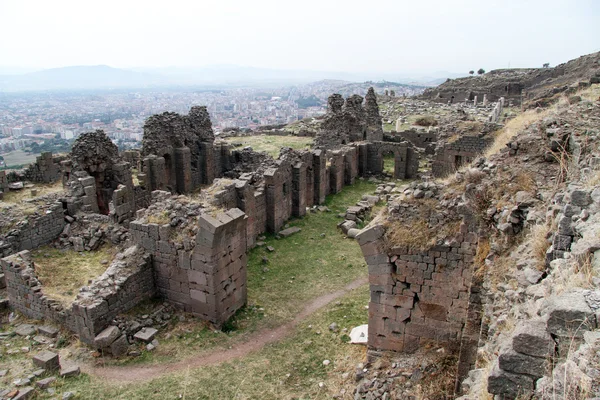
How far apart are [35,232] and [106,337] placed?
297 inches

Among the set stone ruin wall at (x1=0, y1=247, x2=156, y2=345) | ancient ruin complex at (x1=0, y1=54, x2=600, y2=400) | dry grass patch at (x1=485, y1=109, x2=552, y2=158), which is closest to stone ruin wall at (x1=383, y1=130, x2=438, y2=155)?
ancient ruin complex at (x1=0, y1=54, x2=600, y2=400)

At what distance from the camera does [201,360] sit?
10.9 m

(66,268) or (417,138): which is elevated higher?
(417,138)

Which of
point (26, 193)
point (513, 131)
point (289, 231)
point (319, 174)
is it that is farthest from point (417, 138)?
point (26, 193)

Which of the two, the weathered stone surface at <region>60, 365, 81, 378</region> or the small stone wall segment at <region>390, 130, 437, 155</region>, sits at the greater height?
the small stone wall segment at <region>390, 130, 437, 155</region>

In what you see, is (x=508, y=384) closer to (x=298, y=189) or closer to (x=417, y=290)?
(x=417, y=290)

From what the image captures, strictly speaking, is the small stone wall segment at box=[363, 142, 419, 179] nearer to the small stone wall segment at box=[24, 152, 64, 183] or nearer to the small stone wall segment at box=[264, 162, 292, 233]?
the small stone wall segment at box=[264, 162, 292, 233]

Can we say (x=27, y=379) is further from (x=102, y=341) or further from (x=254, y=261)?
(x=254, y=261)

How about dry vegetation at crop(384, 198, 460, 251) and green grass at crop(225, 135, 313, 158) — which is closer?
dry vegetation at crop(384, 198, 460, 251)

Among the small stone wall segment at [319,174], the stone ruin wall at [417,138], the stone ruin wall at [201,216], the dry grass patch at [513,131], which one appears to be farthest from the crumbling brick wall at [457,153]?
the stone ruin wall at [417,138]

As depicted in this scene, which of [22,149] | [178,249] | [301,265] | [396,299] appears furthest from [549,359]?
[22,149]

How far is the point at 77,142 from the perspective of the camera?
19.3 metres

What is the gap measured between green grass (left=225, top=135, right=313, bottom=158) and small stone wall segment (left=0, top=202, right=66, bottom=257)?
16.6 meters

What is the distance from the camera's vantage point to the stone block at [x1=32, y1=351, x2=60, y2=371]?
1004 centimetres
